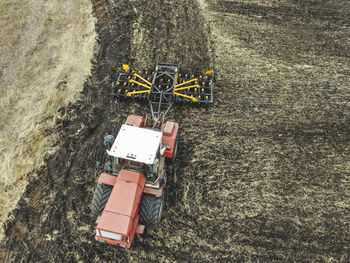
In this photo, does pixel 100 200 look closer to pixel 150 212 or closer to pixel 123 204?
pixel 123 204

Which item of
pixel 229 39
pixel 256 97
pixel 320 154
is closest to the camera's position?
pixel 320 154

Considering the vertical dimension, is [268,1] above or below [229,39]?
above

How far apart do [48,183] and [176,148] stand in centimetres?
402

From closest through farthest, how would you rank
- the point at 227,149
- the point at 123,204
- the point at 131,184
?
1. the point at 123,204
2. the point at 131,184
3. the point at 227,149

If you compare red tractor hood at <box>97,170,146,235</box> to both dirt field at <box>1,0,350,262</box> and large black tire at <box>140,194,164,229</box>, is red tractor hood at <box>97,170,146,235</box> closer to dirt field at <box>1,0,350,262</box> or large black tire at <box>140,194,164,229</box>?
large black tire at <box>140,194,164,229</box>

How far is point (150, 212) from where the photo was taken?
6.33m

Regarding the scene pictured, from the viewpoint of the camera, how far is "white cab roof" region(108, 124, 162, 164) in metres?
5.86

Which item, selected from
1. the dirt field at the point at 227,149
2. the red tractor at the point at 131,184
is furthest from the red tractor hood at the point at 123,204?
the dirt field at the point at 227,149

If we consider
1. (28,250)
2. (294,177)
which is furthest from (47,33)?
(294,177)

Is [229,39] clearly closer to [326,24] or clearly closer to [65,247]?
[326,24]

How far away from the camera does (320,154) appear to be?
8.80 metres

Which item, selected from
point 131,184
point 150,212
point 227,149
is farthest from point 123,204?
point 227,149

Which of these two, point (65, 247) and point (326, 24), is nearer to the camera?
point (65, 247)

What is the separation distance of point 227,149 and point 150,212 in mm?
3666
